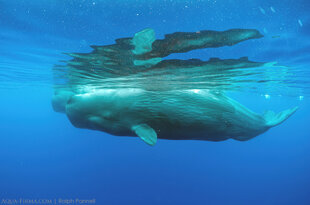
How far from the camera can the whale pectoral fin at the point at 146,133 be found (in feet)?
13.3

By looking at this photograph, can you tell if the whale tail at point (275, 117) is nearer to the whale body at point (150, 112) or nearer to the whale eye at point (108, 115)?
the whale body at point (150, 112)

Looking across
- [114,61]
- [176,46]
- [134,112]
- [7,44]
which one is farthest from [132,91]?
[7,44]

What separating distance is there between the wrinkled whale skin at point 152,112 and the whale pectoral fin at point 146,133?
21cm

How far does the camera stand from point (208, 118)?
4.91m

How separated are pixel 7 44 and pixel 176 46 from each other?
22.3 feet

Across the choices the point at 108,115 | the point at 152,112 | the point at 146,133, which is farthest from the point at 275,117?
the point at 108,115

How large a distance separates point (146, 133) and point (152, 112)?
640 millimetres

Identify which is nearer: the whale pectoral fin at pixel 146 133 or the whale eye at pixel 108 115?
the whale pectoral fin at pixel 146 133

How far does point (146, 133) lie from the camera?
171 inches

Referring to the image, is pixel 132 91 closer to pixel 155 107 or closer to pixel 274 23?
pixel 155 107

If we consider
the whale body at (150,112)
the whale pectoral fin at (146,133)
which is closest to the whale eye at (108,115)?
the whale body at (150,112)

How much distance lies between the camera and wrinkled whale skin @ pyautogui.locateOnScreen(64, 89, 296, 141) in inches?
187

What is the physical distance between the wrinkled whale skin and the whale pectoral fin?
0.68 feet

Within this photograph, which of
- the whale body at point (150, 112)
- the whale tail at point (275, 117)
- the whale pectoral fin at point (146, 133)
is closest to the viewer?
the whale pectoral fin at point (146, 133)
